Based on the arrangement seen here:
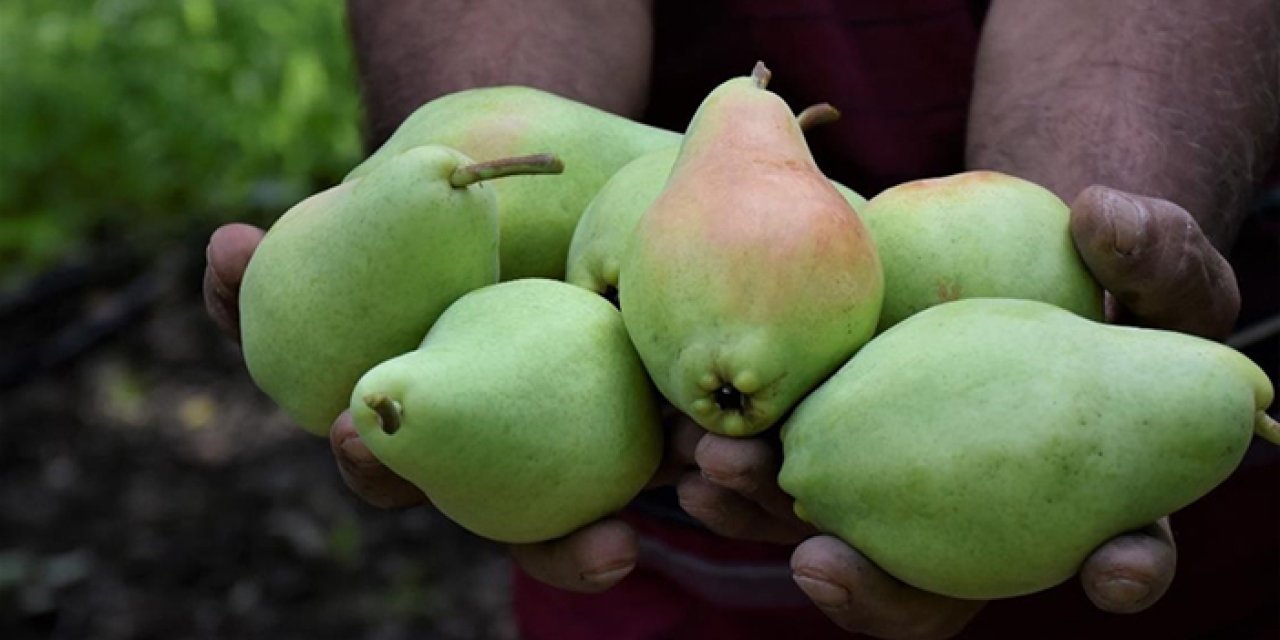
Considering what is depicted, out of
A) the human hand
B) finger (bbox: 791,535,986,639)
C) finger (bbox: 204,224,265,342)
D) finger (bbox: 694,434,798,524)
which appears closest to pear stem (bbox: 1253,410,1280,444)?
the human hand

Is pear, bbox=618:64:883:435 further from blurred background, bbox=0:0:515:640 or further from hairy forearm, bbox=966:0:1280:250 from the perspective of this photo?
blurred background, bbox=0:0:515:640

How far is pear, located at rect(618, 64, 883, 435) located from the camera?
4.32 ft

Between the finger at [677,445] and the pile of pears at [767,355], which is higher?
the pile of pears at [767,355]

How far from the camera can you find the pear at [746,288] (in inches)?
51.8

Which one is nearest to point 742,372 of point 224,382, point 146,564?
point 146,564

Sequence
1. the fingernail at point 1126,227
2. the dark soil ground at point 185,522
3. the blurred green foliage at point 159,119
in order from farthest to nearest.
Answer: the blurred green foliage at point 159,119
the dark soil ground at point 185,522
the fingernail at point 1126,227

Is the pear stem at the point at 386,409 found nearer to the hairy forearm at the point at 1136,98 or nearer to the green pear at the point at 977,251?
the green pear at the point at 977,251

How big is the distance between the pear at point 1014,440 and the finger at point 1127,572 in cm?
1

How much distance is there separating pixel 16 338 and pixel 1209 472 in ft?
12.4

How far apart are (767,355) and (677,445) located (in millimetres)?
197

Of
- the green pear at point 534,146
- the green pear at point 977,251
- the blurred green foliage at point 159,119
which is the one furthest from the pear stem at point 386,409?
the blurred green foliage at point 159,119

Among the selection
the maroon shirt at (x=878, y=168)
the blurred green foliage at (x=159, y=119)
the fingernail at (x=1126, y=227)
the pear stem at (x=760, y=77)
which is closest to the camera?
the fingernail at (x=1126, y=227)

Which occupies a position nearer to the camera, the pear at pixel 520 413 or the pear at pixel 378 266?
the pear at pixel 520 413

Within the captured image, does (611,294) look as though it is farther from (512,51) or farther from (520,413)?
(512,51)
